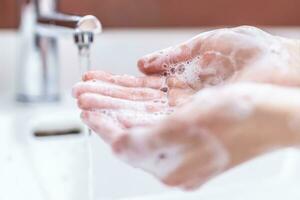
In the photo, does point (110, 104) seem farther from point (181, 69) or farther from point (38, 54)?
point (38, 54)

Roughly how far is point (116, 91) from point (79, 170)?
0.24 metres

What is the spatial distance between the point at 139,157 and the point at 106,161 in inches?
12.4

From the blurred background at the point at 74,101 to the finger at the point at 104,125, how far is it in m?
0.15

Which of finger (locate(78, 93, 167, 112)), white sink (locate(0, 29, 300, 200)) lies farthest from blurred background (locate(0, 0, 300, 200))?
finger (locate(78, 93, 167, 112))

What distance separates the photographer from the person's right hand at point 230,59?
47cm

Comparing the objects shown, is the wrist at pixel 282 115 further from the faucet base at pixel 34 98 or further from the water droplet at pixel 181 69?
the faucet base at pixel 34 98

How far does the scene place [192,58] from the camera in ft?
1.89

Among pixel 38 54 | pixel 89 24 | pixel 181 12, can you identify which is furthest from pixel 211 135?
pixel 181 12

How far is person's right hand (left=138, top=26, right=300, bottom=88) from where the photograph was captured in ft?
1.53

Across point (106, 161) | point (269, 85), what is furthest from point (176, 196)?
point (269, 85)

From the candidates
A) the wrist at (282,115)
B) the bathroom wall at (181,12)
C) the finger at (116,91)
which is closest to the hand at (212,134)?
the wrist at (282,115)

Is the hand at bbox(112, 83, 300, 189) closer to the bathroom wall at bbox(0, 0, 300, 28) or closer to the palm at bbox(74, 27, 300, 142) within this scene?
the palm at bbox(74, 27, 300, 142)

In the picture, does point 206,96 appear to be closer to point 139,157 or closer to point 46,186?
point 139,157

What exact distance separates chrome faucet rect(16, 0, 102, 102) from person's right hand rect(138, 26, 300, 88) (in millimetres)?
298
